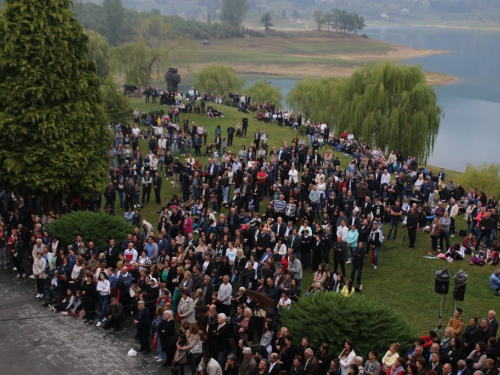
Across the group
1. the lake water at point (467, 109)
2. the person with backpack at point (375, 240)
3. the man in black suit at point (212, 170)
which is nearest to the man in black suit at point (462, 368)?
the person with backpack at point (375, 240)

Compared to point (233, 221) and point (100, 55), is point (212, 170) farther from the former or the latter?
point (100, 55)

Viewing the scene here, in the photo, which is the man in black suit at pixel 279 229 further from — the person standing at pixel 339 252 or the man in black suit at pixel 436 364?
the man in black suit at pixel 436 364

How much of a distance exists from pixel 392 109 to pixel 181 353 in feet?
99.7

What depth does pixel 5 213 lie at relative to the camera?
2239cm

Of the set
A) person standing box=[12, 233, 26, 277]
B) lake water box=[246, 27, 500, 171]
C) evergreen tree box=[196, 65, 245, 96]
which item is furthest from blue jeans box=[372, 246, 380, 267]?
evergreen tree box=[196, 65, 245, 96]

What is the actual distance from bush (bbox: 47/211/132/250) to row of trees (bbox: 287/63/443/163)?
24635 mm

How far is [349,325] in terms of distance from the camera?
43.2ft

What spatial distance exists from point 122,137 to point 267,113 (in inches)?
597

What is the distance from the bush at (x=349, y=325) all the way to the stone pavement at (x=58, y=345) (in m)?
3.24

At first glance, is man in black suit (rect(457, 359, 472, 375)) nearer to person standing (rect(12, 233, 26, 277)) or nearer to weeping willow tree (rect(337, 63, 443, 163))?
person standing (rect(12, 233, 26, 277))

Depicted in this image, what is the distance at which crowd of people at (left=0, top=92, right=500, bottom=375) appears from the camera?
42.2ft

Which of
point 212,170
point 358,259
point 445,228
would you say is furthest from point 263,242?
→ point 212,170

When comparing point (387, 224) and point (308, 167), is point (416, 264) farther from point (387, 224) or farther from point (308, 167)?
point (308, 167)

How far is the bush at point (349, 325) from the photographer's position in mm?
13031
